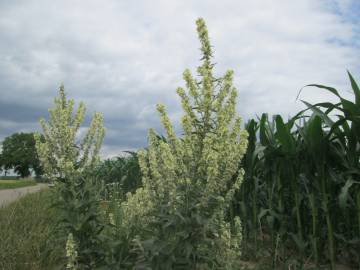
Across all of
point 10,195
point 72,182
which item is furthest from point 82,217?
point 10,195

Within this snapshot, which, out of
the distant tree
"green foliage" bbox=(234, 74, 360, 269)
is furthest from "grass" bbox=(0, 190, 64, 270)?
the distant tree

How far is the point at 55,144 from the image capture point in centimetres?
522

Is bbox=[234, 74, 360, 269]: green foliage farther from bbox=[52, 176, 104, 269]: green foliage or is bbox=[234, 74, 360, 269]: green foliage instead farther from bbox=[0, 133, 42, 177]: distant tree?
bbox=[0, 133, 42, 177]: distant tree

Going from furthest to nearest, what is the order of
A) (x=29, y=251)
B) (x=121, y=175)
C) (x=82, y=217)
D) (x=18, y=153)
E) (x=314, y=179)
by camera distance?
1. (x=18, y=153)
2. (x=121, y=175)
3. (x=29, y=251)
4. (x=314, y=179)
5. (x=82, y=217)

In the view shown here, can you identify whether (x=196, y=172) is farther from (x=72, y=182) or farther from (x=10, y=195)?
(x=10, y=195)

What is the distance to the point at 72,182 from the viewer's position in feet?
16.3

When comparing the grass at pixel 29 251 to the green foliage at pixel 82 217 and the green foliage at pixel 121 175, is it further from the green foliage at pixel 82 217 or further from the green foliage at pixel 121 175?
the green foliage at pixel 121 175

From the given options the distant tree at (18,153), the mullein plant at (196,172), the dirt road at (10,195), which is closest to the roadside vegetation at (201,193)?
the mullein plant at (196,172)

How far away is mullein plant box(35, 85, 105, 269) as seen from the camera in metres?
4.86

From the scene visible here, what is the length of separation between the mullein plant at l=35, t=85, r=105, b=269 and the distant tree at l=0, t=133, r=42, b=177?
87.4 m

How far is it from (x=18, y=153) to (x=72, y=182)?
92.8m

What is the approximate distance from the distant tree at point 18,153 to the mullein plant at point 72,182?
8743cm

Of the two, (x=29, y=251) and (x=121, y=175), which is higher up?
(x=121, y=175)

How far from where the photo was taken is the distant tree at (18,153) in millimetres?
90812
